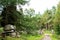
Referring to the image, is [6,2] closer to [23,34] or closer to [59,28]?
[23,34]

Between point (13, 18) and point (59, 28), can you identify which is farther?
point (59, 28)

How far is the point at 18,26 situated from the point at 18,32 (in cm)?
154

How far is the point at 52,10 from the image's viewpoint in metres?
51.5

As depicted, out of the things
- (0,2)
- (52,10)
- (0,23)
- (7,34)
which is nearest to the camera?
(0,2)

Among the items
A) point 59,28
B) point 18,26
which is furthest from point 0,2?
point 59,28

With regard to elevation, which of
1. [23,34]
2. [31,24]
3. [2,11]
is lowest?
[23,34]

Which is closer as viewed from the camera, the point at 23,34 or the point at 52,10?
the point at 23,34

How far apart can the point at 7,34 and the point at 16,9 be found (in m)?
3.65

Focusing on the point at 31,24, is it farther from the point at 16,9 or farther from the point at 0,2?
the point at 0,2

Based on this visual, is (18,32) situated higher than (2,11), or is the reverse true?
(2,11)

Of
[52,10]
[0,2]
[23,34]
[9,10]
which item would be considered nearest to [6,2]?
Result: [0,2]

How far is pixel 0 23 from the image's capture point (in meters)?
24.6

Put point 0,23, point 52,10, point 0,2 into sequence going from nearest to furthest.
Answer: point 0,2
point 0,23
point 52,10

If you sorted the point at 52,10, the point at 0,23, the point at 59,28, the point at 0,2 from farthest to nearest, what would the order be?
the point at 52,10 < the point at 59,28 < the point at 0,23 < the point at 0,2
